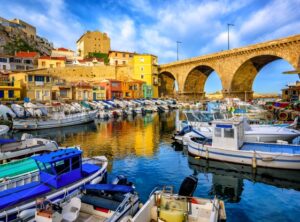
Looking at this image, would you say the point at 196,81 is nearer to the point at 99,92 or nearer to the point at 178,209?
the point at 99,92

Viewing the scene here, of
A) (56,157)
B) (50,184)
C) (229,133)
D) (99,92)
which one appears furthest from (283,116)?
(99,92)

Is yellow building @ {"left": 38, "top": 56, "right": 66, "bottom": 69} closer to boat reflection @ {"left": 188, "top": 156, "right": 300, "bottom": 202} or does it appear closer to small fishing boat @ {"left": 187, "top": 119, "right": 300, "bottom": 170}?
small fishing boat @ {"left": 187, "top": 119, "right": 300, "bottom": 170}

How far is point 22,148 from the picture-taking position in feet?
49.1

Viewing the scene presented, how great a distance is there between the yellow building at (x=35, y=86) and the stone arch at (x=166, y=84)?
4544 cm

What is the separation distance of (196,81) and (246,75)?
73.9 ft

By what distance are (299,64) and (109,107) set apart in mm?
36769

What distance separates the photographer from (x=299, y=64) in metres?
38.3

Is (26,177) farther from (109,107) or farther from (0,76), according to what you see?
(0,76)

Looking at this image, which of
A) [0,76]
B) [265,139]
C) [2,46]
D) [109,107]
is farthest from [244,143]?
[2,46]

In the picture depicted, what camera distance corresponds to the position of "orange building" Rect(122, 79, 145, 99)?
6456cm

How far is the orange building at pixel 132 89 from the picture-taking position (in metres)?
64.6

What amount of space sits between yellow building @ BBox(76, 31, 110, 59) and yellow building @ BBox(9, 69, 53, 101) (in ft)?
191

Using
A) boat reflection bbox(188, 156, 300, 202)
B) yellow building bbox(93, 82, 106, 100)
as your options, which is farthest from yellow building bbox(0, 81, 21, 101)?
boat reflection bbox(188, 156, 300, 202)

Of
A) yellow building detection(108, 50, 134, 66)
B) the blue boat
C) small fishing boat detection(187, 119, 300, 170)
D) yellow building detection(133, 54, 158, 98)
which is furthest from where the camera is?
yellow building detection(108, 50, 134, 66)
